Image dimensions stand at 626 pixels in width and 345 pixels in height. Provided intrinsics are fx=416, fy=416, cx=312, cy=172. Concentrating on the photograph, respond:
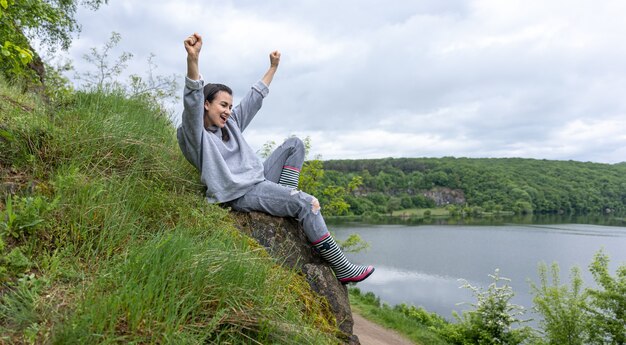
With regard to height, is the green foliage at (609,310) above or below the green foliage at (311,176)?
below

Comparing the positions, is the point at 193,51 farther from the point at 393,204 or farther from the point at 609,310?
the point at 393,204

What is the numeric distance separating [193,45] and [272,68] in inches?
52.7

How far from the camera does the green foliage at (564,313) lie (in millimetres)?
12836

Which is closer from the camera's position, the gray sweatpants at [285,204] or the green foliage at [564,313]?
the gray sweatpants at [285,204]

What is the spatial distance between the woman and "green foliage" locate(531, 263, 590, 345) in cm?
1261

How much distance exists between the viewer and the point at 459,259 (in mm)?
36656

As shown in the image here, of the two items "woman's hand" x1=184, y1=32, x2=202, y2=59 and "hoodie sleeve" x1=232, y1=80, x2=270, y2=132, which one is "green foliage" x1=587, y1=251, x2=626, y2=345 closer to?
"hoodie sleeve" x1=232, y1=80, x2=270, y2=132

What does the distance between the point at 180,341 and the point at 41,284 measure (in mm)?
700

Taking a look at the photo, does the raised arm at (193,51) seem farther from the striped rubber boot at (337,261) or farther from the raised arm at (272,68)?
the striped rubber boot at (337,261)

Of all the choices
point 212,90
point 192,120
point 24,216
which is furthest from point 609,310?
point 24,216

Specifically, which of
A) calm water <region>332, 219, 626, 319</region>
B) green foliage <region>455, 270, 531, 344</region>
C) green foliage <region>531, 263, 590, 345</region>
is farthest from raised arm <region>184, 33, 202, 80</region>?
calm water <region>332, 219, 626, 319</region>

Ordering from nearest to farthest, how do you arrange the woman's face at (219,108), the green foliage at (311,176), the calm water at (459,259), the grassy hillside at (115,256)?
the grassy hillside at (115,256), the woman's face at (219,108), the green foliage at (311,176), the calm water at (459,259)

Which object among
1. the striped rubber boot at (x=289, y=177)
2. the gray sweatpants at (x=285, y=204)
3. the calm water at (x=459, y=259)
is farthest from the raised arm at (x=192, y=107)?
the calm water at (x=459, y=259)

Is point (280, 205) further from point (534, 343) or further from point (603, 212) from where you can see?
point (603, 212)
